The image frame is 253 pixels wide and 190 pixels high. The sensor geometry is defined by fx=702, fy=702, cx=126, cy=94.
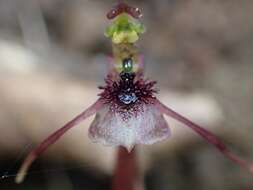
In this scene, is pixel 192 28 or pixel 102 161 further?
pixel 192 28

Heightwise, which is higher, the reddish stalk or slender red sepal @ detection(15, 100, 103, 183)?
slender red sepal @ detection(15, 100, 103, 183)

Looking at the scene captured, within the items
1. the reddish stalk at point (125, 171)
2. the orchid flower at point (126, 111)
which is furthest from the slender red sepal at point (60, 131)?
the reddish stalk at point (125, 171)

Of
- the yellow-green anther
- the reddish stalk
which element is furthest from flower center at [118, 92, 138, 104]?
the reddish stalk

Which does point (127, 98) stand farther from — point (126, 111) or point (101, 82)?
point (101, 82)

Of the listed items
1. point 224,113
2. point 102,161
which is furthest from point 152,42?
point 102,161

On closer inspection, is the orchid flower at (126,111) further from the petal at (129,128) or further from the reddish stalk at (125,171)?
the reddish stalk at (125,171)

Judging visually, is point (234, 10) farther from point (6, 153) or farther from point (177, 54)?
point (6, 153)

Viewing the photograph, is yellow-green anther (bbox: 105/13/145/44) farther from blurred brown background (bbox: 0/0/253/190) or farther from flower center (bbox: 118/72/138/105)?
blurred brown background (bbox: 0/0/253/190)

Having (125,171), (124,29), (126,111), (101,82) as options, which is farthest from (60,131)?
(101,82)
